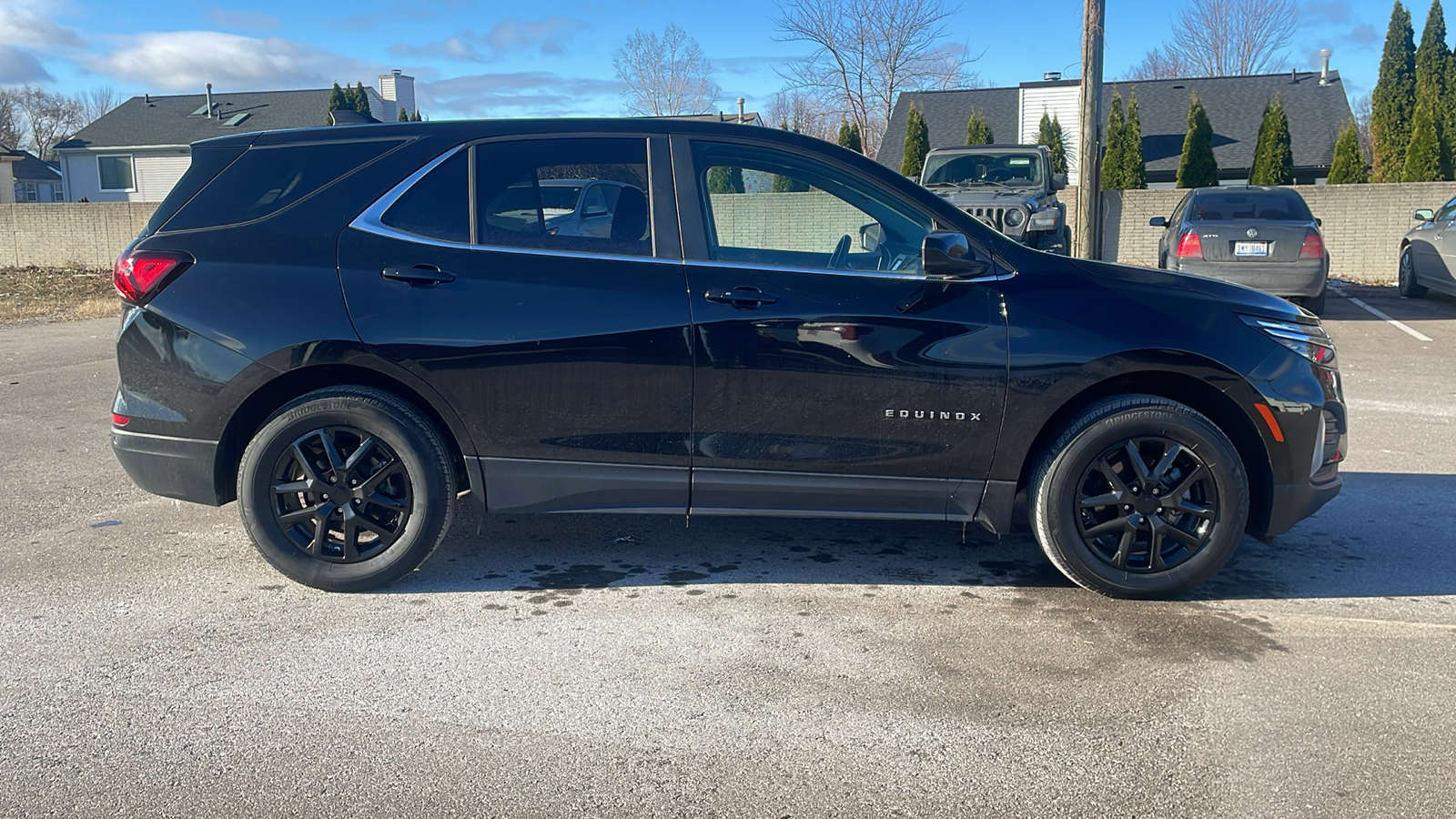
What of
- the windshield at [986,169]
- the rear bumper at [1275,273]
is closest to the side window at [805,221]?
the rear bumper at [1275,273]

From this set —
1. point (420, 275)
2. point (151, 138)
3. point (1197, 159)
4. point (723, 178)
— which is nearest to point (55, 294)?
point (420, 275)

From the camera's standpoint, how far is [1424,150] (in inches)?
879

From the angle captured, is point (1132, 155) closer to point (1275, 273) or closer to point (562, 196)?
point (1275, 273)

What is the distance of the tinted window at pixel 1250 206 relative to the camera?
13.6m

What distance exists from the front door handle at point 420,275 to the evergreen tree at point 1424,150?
2346 cm

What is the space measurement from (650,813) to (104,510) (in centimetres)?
404

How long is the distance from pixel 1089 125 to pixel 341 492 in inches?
448

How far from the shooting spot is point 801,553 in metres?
4.98

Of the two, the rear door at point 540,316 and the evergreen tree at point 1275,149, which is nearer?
the rear door at point 540,316

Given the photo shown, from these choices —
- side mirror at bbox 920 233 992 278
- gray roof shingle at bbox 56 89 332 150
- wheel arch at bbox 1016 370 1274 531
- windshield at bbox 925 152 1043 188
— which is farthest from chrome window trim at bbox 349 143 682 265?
gray roof shingle at bbox 56 89 332 150

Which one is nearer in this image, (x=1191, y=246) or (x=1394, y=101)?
(x=1191, y=246)

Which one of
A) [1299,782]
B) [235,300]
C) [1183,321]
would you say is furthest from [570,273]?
[1299,782]

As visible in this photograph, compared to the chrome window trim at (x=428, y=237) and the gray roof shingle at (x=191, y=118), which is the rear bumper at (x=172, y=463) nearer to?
the chrome window trim at (x=428, y=237)

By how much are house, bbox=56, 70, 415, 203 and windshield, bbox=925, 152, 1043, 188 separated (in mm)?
38723
